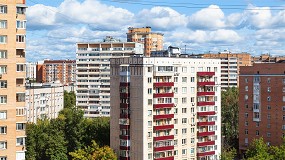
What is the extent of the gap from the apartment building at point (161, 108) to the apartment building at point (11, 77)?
16.8 m

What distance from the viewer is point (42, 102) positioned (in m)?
87.9

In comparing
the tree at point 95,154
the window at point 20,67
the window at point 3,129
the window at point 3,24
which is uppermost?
the window at point 3,24

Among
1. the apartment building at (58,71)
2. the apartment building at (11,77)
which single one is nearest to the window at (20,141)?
the apartment building at (11,77)

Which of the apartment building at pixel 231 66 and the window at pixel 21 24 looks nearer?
the window at pixel 21 24

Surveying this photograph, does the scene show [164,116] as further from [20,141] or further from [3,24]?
[3,24]

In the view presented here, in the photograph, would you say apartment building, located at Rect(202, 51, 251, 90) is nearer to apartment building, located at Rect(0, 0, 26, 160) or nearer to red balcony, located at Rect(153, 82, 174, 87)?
red balcony, located at Rect(153, 82, 174, 87)

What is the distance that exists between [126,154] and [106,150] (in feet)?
6.65

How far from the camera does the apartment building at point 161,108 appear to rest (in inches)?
1879

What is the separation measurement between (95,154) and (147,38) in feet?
217

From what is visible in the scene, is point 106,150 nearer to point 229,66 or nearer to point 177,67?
point 177,67

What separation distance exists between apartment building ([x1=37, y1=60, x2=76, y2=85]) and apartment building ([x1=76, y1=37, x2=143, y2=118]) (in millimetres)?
54904

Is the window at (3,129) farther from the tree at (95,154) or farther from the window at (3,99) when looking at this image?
the tree at (95,154)

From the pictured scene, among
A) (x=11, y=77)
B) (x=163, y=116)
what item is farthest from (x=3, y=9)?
(x=163, y=116)

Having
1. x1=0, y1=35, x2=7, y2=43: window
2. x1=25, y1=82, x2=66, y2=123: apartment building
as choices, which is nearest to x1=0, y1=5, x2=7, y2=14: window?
x1=0, y1=35, x2=7, y2=43: window
